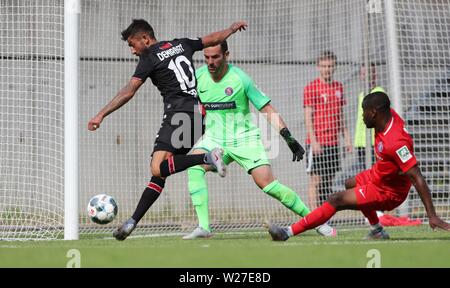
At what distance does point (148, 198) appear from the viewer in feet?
24.6

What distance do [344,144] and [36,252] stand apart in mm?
6112

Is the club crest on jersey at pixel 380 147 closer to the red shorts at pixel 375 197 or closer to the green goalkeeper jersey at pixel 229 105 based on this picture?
the red shorts at pixel 375 197

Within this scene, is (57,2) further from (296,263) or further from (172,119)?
(296,263)

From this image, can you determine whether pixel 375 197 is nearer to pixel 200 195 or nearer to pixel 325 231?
pixel 325 231

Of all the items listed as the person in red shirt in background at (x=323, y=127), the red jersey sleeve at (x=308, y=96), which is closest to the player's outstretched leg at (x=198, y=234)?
the person in red shirt in background at (x=323, y=127)

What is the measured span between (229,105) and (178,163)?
1.36 meters

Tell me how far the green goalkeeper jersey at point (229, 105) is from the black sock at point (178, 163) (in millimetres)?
1080

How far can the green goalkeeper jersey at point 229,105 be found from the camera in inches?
338

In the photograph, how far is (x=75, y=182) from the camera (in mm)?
8297

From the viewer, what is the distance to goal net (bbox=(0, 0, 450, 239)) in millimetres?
11039

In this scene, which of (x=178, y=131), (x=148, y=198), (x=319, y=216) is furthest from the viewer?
(x=178, y=131)

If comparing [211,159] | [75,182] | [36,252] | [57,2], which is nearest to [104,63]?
[57,2]

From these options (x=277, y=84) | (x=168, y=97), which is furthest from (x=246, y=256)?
(x=277, y=84)

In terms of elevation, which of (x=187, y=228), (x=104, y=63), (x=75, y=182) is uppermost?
(x=104, y=63)
